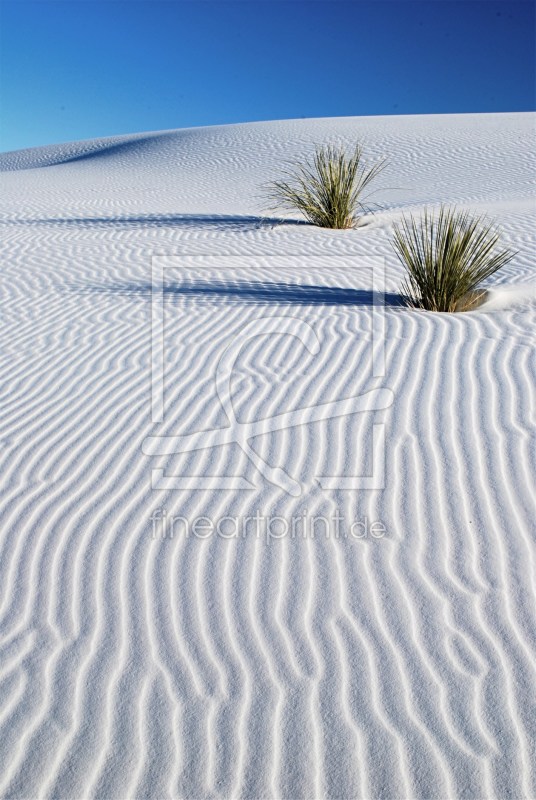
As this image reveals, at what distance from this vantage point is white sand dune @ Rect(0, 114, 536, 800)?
8.39 feet

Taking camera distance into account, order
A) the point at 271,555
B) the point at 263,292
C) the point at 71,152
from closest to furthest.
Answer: the point at 271,555 → the point at 263,292 → the point at 71,152

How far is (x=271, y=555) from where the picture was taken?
3.62 meters

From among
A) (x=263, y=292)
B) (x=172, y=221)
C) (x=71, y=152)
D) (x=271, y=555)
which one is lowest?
(x=271, y=555)

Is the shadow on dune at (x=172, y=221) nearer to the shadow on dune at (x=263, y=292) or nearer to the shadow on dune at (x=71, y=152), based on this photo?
the shadow on dune at (x=263, y=292)

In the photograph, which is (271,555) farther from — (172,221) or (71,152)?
(71,152)

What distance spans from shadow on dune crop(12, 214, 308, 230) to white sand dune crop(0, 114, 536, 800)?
17.1ft

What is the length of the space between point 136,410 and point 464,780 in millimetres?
3279

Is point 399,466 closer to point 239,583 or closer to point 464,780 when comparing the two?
point 239,583

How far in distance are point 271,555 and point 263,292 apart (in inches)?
191

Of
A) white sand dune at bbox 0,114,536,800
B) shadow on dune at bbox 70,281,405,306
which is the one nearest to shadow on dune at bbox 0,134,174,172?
shadow on dune at bbox 70,281,405,306

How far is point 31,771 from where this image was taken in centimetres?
248

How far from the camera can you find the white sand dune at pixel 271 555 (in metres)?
2.56

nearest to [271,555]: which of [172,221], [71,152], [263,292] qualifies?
[263,292]

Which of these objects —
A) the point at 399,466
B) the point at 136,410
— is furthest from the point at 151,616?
the point at 136,410
